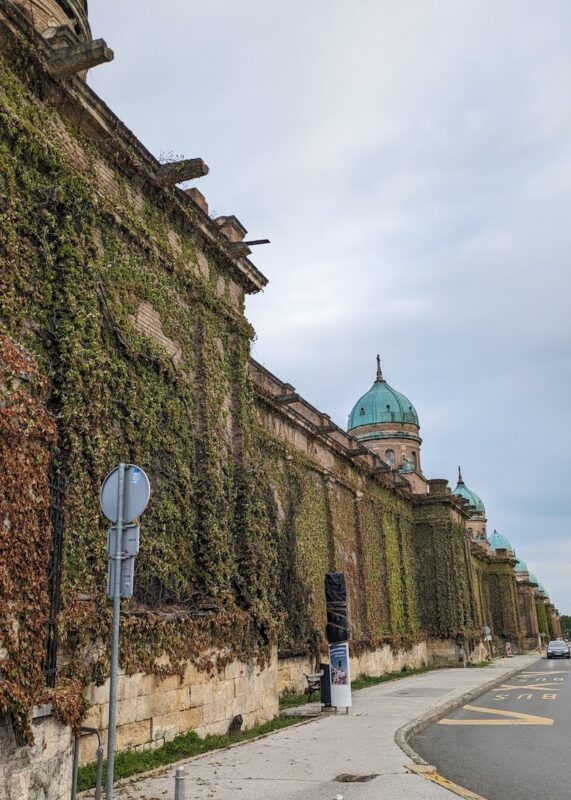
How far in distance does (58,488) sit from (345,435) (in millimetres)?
21993

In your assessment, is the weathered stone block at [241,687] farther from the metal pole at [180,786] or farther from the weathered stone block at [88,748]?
the metal pole at [180,786]

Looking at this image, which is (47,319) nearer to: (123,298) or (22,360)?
(22,360)

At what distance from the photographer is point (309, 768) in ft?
30.0

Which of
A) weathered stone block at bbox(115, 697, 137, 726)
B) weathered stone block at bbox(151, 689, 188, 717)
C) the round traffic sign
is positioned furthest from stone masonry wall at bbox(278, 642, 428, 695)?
the round traffic sign

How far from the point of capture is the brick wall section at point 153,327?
39.0 feet

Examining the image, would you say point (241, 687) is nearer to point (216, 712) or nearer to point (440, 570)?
point (216, 712)

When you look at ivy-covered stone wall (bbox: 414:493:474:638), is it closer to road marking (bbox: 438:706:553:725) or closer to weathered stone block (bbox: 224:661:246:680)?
road marking (bbox: 438:706:553:725)

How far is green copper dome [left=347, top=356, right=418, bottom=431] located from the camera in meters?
56.2

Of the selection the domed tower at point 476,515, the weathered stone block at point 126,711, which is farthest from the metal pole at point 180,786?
the domed tower at point 476,515

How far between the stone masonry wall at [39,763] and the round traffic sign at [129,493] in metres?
2.63

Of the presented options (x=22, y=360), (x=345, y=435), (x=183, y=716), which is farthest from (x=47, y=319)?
(x=345, y=435)

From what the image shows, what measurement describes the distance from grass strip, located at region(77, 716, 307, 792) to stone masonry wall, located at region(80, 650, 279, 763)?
108mm

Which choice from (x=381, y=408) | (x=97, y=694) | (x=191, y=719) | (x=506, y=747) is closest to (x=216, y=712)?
(x=191, y=719)

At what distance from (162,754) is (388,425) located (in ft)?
155
